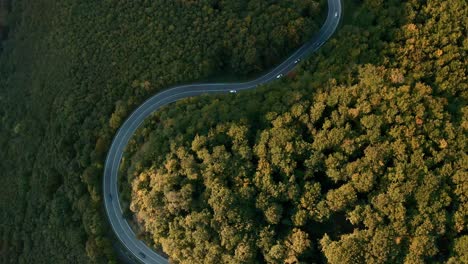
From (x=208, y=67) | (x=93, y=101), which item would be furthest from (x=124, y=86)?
(x=208, y=67)

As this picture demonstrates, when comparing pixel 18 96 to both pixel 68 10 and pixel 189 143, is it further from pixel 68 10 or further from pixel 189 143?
pixel 189 143

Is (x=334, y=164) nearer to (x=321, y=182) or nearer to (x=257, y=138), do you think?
(x=321, y=182)

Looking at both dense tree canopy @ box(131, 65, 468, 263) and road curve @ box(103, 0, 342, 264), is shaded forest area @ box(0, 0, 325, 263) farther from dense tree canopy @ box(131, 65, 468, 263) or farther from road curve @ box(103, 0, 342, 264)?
dense tree canopy @ box(131, 65, 468, 263)

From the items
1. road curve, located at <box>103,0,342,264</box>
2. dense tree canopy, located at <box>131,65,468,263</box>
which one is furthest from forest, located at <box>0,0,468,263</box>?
road curve, located at <box>103,0,342,264</box>

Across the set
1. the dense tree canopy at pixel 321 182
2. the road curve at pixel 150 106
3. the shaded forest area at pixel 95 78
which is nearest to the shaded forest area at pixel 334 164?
the dense tree canopy at pixel 321 182

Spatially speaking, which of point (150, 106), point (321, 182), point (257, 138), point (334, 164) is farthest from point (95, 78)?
point (334, 164)

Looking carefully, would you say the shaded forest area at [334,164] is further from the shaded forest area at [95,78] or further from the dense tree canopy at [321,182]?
the shaded forest area at [95,78]
